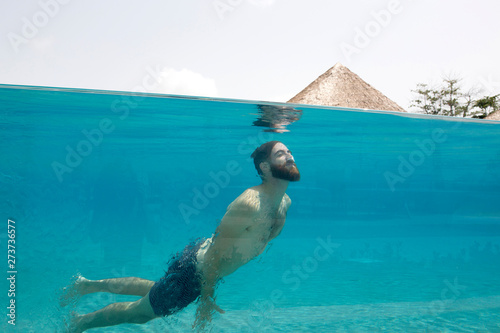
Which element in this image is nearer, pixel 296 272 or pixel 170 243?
pixel 170 243

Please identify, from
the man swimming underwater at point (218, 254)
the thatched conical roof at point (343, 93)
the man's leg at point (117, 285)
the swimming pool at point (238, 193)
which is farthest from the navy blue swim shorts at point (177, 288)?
the thatched conical roof at point (343, 93)

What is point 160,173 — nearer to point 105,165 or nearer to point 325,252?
point 105,165

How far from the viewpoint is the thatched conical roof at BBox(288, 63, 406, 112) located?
49.6ft

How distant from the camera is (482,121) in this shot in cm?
1001

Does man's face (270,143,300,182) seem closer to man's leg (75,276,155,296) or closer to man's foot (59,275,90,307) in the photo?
man's leg (75,276,155,296)

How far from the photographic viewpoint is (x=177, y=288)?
5.08 m

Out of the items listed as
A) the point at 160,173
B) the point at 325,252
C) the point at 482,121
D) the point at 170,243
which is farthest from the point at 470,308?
the point at 160,173

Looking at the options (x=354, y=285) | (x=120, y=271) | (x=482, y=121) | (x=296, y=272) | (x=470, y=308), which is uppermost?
(x=482, y=121)

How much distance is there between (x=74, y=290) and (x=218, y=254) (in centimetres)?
244

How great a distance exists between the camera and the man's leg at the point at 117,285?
18.6ft

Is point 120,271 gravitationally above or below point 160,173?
below

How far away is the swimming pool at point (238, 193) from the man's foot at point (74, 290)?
117 mm

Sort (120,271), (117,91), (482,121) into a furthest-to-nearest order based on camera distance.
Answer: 1. (482,121)
2. (117,91)
3. (120,271)

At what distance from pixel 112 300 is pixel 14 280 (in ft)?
5.25
